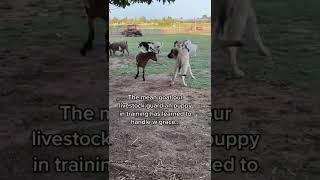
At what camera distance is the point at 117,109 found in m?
3.43

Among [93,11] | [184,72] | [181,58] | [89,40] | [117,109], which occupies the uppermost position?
[93,11]

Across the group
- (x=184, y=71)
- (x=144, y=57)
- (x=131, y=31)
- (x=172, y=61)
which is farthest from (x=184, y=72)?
(x=131, y=31)

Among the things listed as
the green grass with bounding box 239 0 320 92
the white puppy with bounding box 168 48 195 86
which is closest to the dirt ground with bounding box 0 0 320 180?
the green grass with bounding box 239 0 320 92

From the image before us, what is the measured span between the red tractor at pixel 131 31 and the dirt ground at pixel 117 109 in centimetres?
20

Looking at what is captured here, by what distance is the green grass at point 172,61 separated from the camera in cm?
333

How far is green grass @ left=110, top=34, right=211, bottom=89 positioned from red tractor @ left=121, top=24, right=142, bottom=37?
0.10 ft

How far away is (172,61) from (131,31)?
0.36 m

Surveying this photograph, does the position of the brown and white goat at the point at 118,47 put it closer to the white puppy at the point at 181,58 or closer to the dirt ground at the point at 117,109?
the dirt ground at the point at 117,109

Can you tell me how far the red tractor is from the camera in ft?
11.0

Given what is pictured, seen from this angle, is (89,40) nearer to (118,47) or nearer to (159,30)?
(118,47)

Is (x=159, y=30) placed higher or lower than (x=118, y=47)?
higher

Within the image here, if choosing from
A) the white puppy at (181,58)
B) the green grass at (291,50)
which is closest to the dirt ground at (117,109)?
the green grass at (291,50)

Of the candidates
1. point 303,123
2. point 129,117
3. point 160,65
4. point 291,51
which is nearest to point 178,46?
point 160,65

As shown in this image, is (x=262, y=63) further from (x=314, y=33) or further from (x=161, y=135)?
(x=161, y=135)
